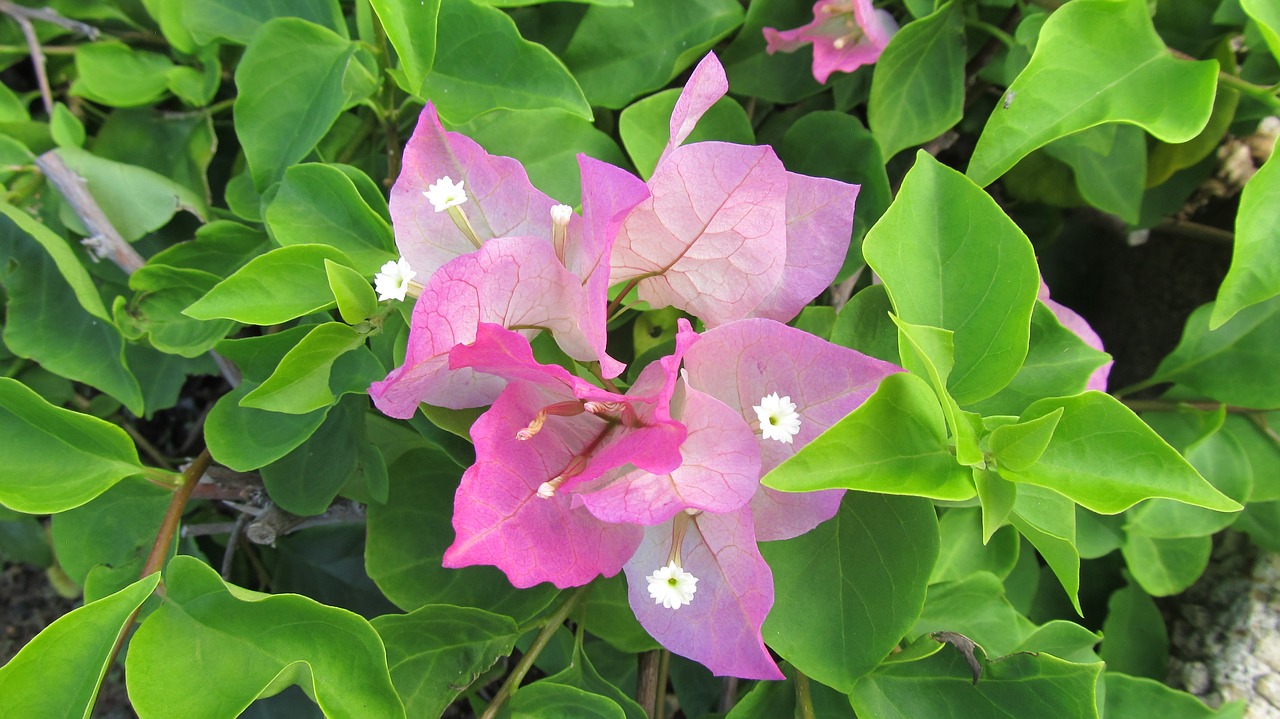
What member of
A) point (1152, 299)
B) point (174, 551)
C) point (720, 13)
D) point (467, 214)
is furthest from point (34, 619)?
point (1152, 299)

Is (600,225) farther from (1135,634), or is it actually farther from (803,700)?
(1135,634)

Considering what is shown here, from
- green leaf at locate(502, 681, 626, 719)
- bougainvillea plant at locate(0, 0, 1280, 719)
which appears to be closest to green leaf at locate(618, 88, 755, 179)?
bougainvillea plant at locate(0, 0, 1280, 719)

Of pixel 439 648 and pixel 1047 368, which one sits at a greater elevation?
pixel 1047 368

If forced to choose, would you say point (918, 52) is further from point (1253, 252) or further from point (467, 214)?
point (467, 214)

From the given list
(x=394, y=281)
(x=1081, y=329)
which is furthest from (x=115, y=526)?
(x=1081, y=329)

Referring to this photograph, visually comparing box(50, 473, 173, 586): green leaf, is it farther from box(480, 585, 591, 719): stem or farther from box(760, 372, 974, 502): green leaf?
box(760, 372, 974, 502): green leaf

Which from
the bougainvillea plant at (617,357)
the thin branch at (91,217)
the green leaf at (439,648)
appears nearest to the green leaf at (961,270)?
the bougainvillea plant at (617,357)
